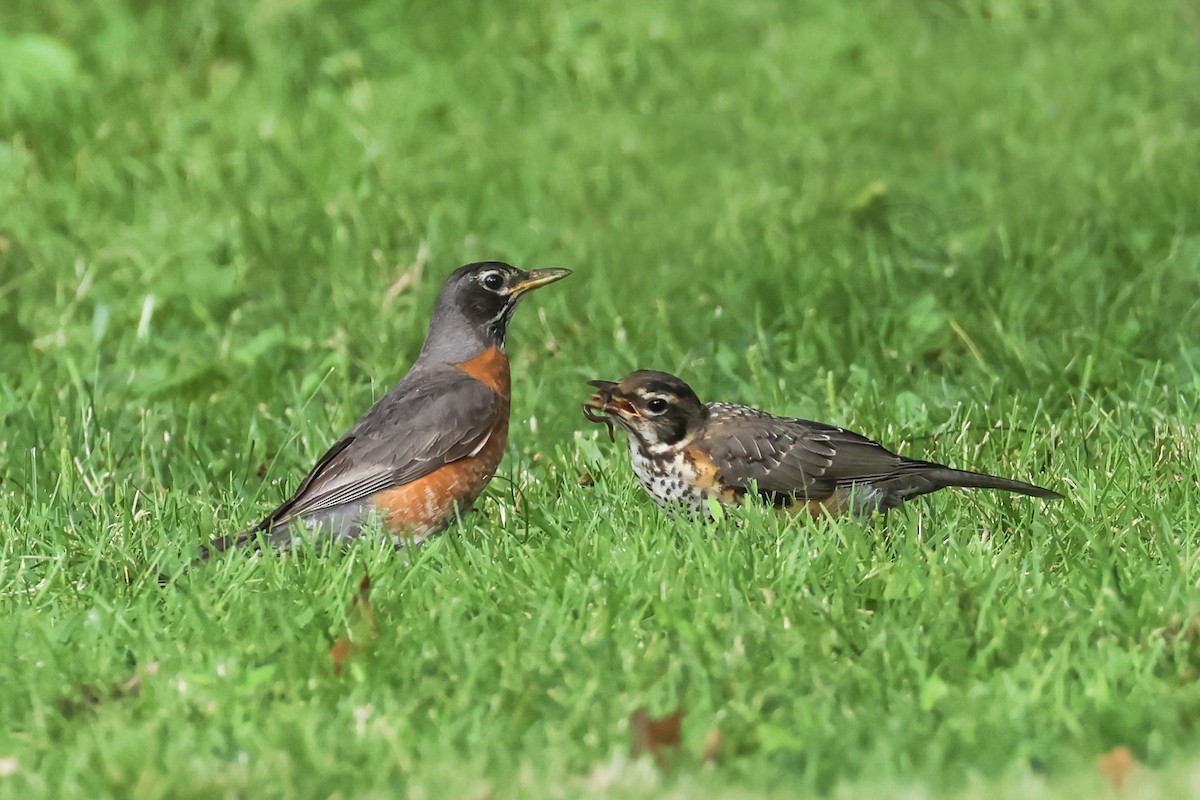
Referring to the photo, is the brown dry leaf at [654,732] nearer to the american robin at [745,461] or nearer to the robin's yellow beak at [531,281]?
the american robin at [745,461]

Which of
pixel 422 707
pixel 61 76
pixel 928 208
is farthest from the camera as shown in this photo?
pixel 61 76

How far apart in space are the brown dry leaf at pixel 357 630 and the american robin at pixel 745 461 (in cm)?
119

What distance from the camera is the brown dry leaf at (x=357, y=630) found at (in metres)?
4.79

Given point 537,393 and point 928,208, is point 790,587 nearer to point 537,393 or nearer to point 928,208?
point 537,393

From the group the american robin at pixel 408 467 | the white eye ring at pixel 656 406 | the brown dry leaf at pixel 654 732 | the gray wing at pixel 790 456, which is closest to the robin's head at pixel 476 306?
the american robin at pixel 408 467

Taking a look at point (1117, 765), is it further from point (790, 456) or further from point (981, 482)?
point (790, 456)

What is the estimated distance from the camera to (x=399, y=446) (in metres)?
6.03

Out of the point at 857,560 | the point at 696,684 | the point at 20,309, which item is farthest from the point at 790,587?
the point at 20,309

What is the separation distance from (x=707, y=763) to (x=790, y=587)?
3.14 feet

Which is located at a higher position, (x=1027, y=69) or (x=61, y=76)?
(x=61, y=76)

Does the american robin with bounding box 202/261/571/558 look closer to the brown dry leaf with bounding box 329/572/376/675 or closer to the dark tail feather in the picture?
the brown dry leaf with bounding box 329/572/376/675

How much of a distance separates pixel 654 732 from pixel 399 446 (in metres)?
2.01

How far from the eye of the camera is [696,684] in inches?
179

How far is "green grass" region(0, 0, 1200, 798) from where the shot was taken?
14.4 ft
